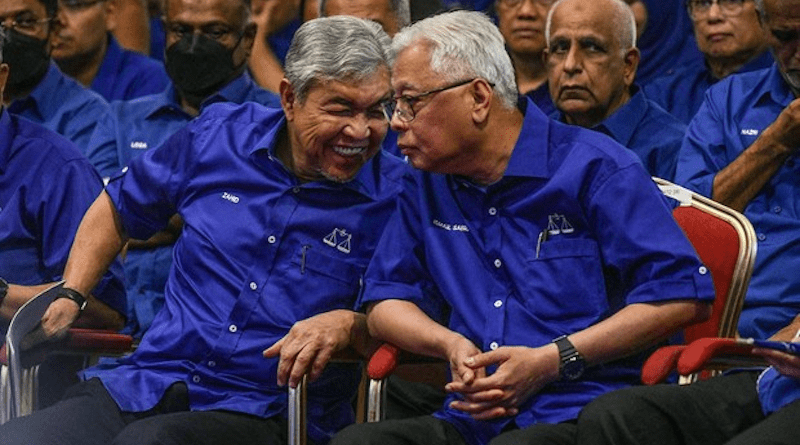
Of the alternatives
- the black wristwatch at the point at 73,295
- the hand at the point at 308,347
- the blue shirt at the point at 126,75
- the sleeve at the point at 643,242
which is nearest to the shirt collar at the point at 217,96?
the blue shirt at the point at 126,75

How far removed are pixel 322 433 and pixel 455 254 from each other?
0.62 m

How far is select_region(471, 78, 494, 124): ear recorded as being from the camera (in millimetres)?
4086

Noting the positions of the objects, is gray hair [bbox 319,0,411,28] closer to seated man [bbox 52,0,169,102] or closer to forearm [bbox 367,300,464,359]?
seated man [bbox 52,0,169,102]

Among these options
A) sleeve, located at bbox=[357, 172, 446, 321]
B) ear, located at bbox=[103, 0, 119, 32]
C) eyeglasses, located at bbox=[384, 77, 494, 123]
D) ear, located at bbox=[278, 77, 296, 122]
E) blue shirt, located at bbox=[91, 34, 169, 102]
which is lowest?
ear, located at bbox=[103, 0, 119, 32]

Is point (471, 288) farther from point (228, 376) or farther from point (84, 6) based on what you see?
point (84, 6)

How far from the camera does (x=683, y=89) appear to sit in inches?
228

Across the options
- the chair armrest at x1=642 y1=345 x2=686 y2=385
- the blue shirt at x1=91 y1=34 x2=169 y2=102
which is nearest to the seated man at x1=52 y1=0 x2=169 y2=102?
the blue shirt at x1=91 y1=34 x2=169 y2=102

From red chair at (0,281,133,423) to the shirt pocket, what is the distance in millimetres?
1158

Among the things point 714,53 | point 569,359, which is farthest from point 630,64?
point 569,359

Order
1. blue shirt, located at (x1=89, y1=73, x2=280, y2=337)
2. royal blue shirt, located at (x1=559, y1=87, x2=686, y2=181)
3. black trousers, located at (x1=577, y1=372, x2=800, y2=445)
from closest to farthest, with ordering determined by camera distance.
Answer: black trousers, located at (x1=577, y1=372, x2=800, y2=445) → royal blue shirt, located at (x1=559, y1=87, x2=686, y2=181) → blue shirt, located at (x1=89, y1=73, x2=280, y2=337)

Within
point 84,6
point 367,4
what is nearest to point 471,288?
point 367,4

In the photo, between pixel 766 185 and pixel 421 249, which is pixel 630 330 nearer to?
pixel 421 249

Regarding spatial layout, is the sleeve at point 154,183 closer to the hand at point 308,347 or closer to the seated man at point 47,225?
the seated man at point 47,225

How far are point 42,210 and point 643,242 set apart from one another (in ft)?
5.68
